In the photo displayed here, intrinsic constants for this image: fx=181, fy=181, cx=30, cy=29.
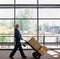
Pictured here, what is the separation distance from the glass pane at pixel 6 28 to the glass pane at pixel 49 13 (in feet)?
6.95

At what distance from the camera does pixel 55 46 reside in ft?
40.3

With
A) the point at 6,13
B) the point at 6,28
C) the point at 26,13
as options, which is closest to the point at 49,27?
the point at 26,13

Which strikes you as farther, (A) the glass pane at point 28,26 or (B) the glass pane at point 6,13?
(A) the glass pane at point 28,26

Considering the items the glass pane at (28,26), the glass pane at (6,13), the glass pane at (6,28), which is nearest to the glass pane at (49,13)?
the glass pane at (28,26)

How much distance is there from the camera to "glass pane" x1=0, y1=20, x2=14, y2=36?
40.6 feet

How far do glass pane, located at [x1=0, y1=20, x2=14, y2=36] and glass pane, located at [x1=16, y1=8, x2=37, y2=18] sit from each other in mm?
782

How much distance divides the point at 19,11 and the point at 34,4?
1126mm

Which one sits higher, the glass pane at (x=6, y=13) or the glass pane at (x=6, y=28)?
the glass pane at (x=6, y=13)

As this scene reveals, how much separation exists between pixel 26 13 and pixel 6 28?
1.73 m

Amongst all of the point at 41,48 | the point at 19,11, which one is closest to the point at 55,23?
the point at 19,11

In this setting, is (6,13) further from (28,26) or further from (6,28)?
(28,26)

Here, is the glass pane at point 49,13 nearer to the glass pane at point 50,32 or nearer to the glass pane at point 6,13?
the glass pane at point 50,32

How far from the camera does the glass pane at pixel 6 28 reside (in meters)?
12.4
